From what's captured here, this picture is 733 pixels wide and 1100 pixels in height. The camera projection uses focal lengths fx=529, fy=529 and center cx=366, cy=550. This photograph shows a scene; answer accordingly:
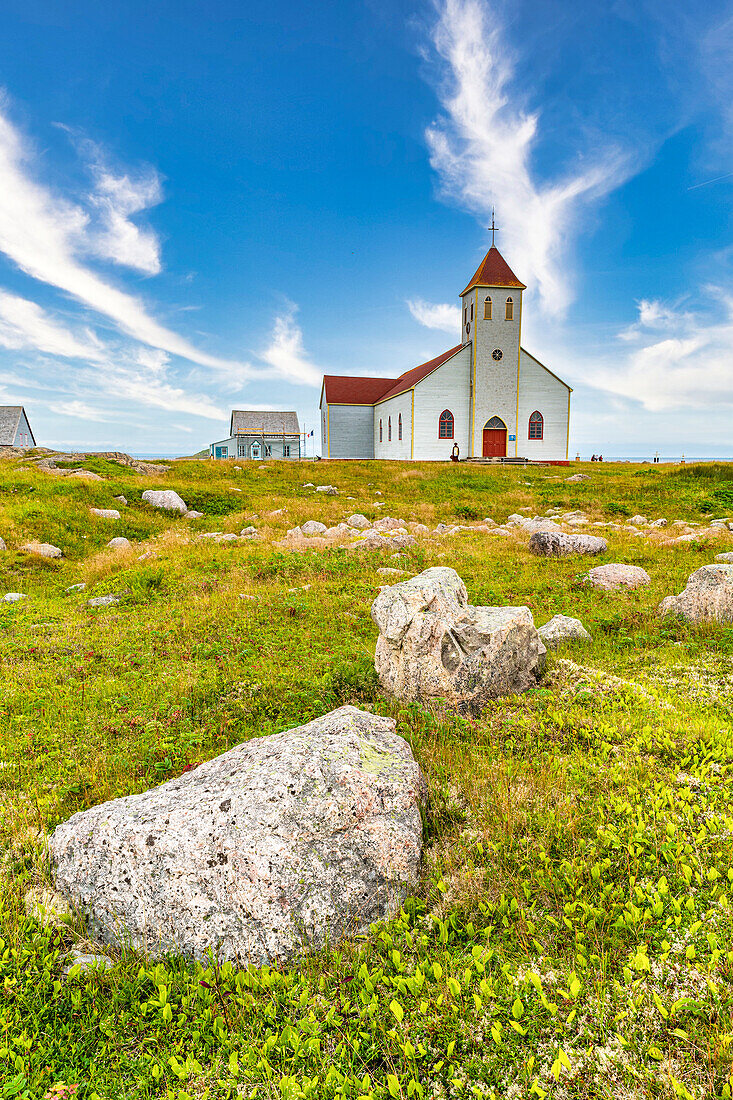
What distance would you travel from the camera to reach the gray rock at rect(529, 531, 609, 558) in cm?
1748

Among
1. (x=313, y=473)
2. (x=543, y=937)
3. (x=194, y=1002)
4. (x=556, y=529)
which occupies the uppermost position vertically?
(x=313, y=473)

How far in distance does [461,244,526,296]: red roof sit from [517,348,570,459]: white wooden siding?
6984 mm

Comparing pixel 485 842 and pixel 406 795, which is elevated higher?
pixel 406 795

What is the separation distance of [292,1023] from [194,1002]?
76 cm

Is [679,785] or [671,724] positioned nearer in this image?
[679,785]

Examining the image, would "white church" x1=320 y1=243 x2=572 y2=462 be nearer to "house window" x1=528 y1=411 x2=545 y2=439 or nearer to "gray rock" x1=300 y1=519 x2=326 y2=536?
"house window" x1=528 y1=411 x2=545 y2=439

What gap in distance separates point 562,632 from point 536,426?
153 ft

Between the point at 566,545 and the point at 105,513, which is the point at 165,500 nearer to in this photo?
the point at 105,513

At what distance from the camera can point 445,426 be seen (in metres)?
51.8

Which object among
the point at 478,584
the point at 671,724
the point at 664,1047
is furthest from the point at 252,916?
the point at 478,584

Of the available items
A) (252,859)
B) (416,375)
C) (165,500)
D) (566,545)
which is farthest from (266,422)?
(252,859)

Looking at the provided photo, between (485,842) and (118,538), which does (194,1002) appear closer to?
(485,842)

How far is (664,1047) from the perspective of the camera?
3.22 metres

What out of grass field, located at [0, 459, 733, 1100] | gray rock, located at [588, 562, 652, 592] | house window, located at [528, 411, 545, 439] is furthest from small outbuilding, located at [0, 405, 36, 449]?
gray rock, located at [588, 562, 652, 592]
